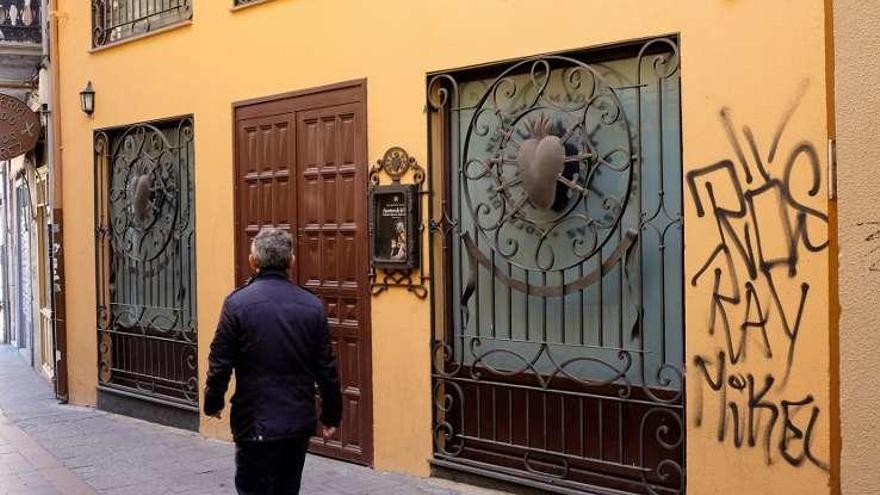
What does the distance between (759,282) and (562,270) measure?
4.73ft

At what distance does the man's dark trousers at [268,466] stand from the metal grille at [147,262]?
16.6 ft

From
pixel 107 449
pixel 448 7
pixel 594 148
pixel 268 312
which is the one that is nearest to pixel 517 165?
pixel 594 148

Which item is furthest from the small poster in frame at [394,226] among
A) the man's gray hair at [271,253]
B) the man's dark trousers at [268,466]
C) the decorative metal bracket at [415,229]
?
the man's dark trousers at [268,466]

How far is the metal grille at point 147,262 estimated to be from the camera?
1054cm

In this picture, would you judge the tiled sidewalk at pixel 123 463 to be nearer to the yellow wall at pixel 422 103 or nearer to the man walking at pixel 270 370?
the yellow wall at pixel 422 103

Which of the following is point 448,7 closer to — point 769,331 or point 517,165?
point 517,165

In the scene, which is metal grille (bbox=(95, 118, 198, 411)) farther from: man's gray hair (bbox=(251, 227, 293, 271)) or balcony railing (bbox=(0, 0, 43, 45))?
man's gray hair (bbox=(251, 227, 293, 271))

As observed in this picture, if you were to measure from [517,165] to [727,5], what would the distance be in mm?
1796

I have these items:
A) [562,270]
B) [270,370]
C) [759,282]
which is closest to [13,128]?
[562,270]

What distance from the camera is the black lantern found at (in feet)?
38.5

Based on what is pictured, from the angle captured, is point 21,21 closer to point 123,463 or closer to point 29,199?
point 29,199

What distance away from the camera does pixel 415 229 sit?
7805mm

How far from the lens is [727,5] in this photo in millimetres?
5875

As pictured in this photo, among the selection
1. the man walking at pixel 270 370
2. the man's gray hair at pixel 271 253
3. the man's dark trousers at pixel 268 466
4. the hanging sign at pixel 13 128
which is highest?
the hanging sign at pixel 13 128
